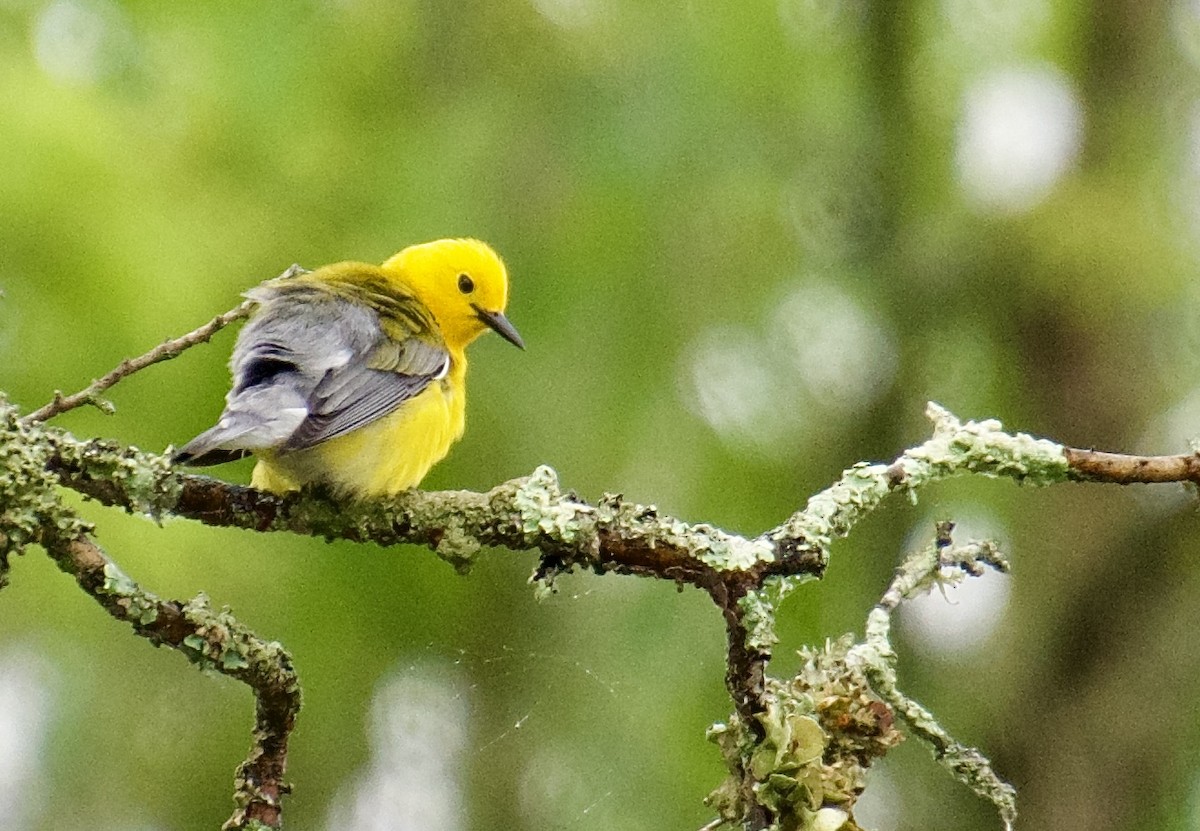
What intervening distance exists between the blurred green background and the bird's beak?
34 cm

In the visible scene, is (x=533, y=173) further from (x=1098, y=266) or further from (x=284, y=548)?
(x=1098, y=266)

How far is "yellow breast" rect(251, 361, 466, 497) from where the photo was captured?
256 cm

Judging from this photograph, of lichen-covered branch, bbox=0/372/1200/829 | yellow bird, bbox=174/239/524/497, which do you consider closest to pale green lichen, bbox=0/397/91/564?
lichen-covered branch, bbox=0/372/1200/829

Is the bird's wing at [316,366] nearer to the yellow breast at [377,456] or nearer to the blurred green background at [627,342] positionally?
the yellow breast at [377,456]

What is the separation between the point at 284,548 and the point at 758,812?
2.30 m

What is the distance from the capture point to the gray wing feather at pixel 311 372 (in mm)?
2506

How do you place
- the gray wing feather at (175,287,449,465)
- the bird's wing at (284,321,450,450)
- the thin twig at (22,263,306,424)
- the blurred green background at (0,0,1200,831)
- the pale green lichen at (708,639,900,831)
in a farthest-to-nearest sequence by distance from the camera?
1. the blurred green background at (0,0,1200,831)
2. the bird's wing at (284,321,450,450)
3. the gray wing feather at (175,287,449,465)
4. the thin twig at (22,263,306,424)
5. the pale green lichen at (708,639,900,831)

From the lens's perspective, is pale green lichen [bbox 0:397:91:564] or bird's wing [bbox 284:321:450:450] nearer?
pale green lichen [bbox 0:397:91:564]

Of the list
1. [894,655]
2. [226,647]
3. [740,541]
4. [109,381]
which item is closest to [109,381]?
[109,381]

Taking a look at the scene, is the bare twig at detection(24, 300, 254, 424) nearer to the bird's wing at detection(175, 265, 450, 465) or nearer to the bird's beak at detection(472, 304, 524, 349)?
the bird's wing at detection(175, 265, 450, 465)

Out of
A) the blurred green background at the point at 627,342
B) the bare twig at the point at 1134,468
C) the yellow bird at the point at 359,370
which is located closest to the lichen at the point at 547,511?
the yellow bird at the point at 359,370

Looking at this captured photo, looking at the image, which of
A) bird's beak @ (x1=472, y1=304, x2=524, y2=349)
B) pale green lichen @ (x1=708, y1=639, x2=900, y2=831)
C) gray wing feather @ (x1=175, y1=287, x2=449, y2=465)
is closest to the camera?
pale green lichen @ (x1=708, y1=639, x2=900, y2=831)

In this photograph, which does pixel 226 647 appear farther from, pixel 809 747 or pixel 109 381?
pixel 809 747

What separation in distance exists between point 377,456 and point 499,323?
1191 mm
